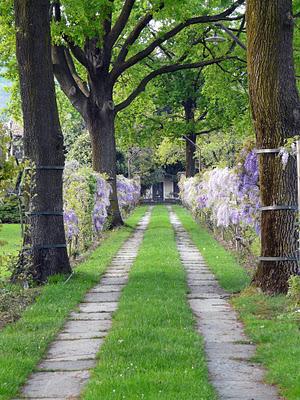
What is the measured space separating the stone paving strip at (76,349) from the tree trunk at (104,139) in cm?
1294

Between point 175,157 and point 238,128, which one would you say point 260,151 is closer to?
point 238,128

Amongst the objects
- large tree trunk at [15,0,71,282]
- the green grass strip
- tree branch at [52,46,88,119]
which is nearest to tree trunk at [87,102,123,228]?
tree branch at [52,46,88,119]

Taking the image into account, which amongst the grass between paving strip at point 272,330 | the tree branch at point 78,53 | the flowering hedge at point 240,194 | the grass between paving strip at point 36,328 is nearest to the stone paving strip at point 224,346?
the grass between paving strip at point 272,330

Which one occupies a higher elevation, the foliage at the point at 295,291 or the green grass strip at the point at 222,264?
the foliage at the point at 295,291

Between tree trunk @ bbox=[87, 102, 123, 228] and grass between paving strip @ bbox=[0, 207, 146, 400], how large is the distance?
11093mm

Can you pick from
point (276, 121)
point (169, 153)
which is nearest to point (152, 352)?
point (276, 121)

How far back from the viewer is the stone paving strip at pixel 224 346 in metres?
5.19

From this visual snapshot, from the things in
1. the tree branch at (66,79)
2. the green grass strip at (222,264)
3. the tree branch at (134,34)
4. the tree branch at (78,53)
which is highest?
the tree branch at (134,34)

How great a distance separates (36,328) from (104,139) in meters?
16.7

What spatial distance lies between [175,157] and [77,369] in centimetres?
5601

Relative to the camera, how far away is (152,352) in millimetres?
6164

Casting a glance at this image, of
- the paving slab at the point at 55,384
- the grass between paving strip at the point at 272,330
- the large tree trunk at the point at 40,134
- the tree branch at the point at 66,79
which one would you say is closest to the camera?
the paving slab at the point at 55,384

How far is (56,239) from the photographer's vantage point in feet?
37.8

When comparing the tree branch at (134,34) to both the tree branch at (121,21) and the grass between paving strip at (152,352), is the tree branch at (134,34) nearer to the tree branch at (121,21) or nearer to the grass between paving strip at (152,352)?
the tree branch at (121,21)
